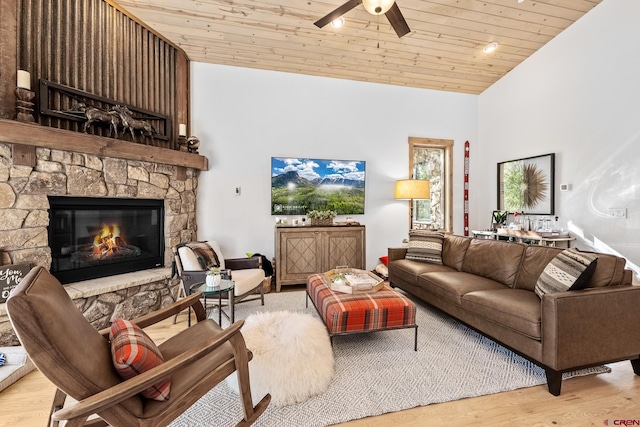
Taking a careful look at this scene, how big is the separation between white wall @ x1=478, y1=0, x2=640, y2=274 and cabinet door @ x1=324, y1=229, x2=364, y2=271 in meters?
2.77

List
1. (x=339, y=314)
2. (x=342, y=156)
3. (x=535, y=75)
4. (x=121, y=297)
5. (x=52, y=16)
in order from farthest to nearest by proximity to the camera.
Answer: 1. (x=342, y=156)
2. (x=535, y=75)
3. (x=121, y=297)
4. (x=52, y=16)
5. (x=339, y=314)

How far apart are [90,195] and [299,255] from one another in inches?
96.8

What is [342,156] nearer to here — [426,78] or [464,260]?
[426,78]

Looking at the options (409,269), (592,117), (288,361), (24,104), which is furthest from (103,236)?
(592,117)

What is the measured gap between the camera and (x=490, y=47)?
13.3 ft

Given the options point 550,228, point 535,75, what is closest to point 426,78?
point 535,75

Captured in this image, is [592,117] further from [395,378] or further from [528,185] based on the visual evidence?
[395,378]

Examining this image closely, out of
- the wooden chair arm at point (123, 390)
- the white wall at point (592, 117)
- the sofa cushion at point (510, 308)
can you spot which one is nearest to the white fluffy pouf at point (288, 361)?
the wooden chair arm at point (123, 390)

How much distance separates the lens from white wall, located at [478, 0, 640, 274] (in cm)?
321

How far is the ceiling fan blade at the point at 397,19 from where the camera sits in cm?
240

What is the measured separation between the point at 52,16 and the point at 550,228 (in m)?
6.17

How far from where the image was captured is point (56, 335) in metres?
1.01

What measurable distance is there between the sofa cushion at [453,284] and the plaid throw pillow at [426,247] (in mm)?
498

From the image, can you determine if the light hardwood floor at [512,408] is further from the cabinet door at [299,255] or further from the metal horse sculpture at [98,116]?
the cabinet door at [299,255]
